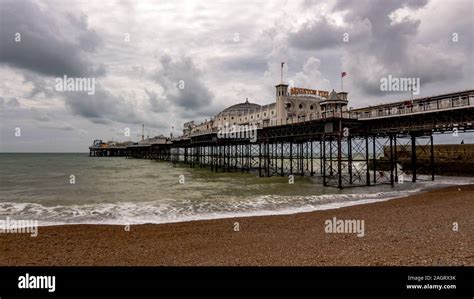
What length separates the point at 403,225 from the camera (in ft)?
35.2

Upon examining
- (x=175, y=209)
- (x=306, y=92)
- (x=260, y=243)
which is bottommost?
(x=175, y=209)

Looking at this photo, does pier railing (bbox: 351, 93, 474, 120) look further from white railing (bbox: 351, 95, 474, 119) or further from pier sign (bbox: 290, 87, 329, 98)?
pier sign (bbox: 290, 87, 329, 98)

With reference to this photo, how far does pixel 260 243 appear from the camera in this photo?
29.5 ft

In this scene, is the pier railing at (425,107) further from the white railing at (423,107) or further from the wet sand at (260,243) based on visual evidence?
the wet sand at (260,243)

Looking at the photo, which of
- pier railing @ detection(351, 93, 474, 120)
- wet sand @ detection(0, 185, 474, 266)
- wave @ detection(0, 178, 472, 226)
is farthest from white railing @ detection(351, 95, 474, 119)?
wet sand @ detection(0, 185, 474, 266)

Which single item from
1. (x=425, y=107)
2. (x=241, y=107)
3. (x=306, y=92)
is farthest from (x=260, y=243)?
(x=241, y=107)

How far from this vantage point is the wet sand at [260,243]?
23.6 ft

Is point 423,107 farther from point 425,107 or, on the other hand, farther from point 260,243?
point 260,243

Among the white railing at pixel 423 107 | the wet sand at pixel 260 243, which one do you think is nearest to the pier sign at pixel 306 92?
the white railing at pixel 423 107

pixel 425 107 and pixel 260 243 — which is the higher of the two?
pixel 425 107

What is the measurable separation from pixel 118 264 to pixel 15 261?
3.24 m

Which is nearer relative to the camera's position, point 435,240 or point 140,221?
point 435,240
